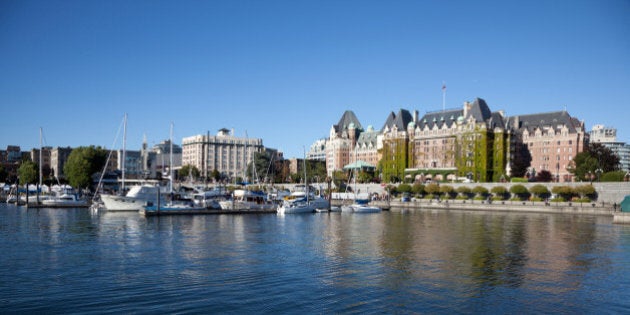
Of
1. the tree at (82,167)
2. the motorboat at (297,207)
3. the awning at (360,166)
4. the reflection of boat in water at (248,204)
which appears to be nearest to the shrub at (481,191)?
the motorboat at (297,207)

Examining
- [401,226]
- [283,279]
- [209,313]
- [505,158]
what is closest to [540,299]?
[283,279]

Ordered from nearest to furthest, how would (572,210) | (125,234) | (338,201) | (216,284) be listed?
(216,284), (125,234), (572,210), (338,201)

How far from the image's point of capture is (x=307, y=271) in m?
31.3

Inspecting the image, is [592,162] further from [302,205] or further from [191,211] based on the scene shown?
[191,211]

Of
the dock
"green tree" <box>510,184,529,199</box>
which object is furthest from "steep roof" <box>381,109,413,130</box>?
the dock

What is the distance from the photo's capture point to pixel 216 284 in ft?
89.2

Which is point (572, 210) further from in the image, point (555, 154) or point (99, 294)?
point (99, 294)

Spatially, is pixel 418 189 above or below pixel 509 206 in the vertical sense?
above

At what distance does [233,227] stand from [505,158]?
3715 inches

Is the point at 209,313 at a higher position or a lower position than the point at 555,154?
lower

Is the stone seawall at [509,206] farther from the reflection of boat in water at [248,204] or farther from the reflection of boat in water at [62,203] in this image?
the reflection of boat in water at [62,203]

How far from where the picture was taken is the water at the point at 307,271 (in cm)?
2394

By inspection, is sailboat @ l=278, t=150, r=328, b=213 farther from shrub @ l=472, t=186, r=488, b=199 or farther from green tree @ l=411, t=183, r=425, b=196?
shrub @ l=472, t=186, r=488, b=199

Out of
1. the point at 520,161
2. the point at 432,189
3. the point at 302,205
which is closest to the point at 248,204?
the point at 302,205
